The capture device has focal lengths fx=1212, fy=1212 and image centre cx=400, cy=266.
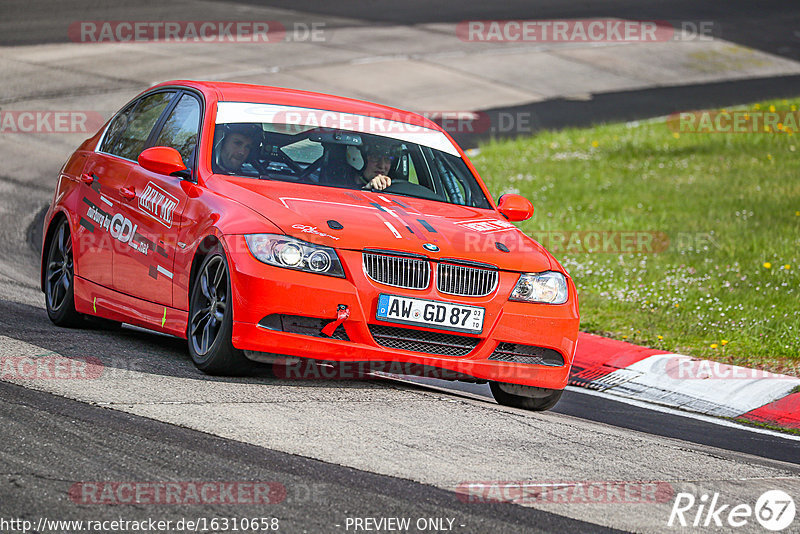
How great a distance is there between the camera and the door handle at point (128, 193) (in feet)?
24.6

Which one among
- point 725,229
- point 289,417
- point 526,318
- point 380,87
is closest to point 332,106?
point 526,318

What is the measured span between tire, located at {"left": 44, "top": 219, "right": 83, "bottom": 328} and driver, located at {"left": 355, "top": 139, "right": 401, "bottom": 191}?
2.14 metres

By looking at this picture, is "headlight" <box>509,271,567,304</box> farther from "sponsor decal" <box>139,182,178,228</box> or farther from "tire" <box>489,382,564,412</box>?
"sponsor decal" <box>139,182,178,228</box>

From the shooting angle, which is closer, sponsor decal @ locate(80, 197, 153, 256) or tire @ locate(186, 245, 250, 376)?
tire @ locate(186, 245, 250, 376)

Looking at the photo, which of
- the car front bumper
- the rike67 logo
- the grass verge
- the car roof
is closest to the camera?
the rike67 logo

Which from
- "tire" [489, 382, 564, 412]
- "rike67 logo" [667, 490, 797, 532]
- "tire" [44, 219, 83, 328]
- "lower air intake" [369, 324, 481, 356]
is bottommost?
"tire" [489, 382, 564, 412]

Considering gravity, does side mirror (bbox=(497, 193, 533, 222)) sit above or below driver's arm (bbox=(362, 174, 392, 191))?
below

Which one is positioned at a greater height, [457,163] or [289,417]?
[457,163]

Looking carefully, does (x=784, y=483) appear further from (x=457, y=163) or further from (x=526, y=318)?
(x=457, y=163)

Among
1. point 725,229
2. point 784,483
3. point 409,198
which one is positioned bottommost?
point 725,229

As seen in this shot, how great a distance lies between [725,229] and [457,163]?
6226 mm

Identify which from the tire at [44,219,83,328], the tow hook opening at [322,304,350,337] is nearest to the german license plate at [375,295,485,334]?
the tow hook opening at [322,304,350,337]

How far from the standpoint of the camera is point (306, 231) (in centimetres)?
632

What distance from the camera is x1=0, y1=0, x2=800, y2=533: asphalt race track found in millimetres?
4469
